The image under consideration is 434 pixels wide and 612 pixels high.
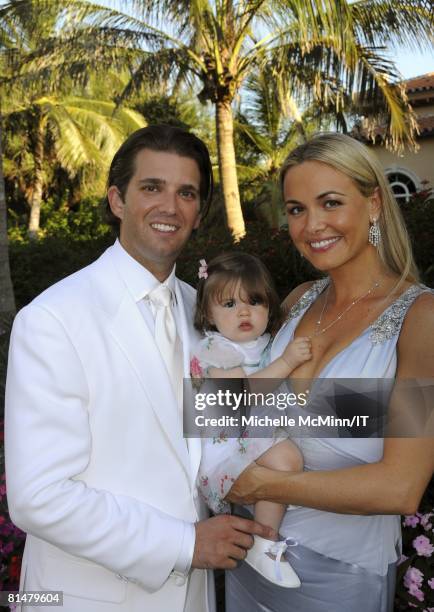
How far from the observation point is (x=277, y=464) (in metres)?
2.46

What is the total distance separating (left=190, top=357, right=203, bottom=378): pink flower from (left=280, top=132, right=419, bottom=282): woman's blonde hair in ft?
2.95

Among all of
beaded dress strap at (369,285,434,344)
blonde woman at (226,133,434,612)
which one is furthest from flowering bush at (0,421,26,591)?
beaded dress strap at (369,285,434,344)

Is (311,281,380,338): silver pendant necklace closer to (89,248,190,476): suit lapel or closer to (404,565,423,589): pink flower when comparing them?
(89,248,190,476): suit lapel

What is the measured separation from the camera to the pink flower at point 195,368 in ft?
8.63

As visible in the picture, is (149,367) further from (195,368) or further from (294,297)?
(294,297)

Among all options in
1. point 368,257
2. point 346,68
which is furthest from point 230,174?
point 368,257

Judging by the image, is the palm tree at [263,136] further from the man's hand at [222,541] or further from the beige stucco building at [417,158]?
the man's hand at [222,541]

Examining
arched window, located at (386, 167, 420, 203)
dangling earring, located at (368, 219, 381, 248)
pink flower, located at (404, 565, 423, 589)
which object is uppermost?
arched window, located at (386, 167, 420, 203)

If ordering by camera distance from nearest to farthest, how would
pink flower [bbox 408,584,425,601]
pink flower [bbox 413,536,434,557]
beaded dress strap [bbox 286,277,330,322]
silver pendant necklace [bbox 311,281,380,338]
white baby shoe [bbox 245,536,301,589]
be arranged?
white baby shoe [bbox 245,536,301,589]
silver pendant necklace [bbox 311,281,380,338]
beaded dress strap [bbox 286,277,330,322]
pink flower [bbox 408,584,425,601]
pink flower [bbox 413,536,434,557]

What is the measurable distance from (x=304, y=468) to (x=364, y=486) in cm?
37

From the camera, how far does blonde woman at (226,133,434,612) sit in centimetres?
218

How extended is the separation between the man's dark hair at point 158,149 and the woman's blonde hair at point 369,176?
0.45m

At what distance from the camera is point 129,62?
40.4ft

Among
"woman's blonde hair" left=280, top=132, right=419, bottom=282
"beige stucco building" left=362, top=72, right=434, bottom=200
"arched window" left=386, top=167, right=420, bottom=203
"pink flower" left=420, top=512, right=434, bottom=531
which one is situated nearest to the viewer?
"woman's blonde hair" left=280, top=132, right=419, bottom=282
